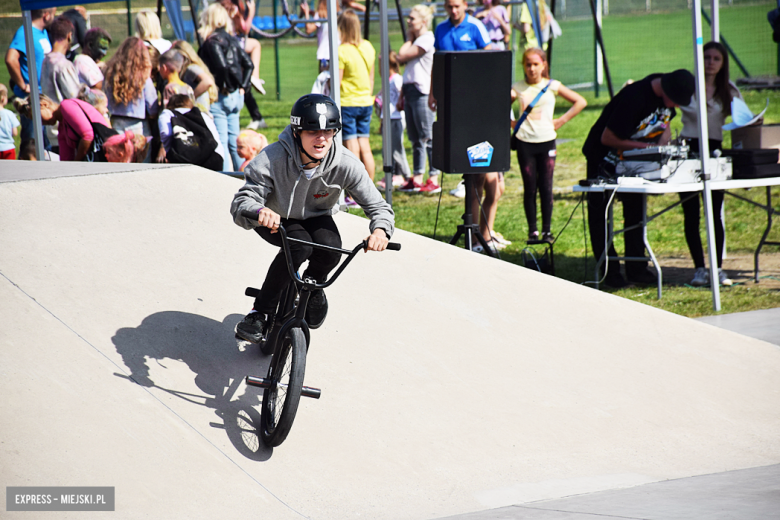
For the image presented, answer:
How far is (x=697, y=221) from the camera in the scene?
7.49 metres

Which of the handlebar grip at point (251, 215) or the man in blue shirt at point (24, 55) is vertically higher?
the man in blue shirt at point (24, 55)

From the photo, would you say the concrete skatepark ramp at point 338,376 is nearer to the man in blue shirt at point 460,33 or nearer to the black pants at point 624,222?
the black pants at point 624,222

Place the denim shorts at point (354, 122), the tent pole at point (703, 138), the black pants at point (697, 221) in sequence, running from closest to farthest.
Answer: the tent pole at point (703, 138)
the black pants at point (697, 221)
the denim shorts at point (354, 122)

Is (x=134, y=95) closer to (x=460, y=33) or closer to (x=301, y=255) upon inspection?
(x=460, y=33)

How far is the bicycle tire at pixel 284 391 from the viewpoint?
370cm

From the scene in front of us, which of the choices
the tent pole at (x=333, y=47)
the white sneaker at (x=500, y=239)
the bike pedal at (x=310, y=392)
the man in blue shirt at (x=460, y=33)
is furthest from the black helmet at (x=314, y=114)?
the man in blue shirt at (x=460, y=33)

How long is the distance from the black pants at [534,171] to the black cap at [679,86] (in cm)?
170

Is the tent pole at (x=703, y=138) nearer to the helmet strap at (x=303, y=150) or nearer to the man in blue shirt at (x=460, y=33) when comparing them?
the man in blue shirt at (x=460, y=33)

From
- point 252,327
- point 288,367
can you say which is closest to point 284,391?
point 288,367

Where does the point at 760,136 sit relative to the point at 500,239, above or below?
above

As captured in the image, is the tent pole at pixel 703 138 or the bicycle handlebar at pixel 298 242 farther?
the tent pole at pixel 703 138

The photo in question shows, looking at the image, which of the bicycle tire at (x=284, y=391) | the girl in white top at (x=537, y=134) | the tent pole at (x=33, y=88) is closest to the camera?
the bicycle tire at (x=284, y=391)

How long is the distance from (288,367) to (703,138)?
429 centimetres

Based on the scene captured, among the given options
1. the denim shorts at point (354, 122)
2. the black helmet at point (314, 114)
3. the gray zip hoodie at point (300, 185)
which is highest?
the denim shorts at point (354, 122)
